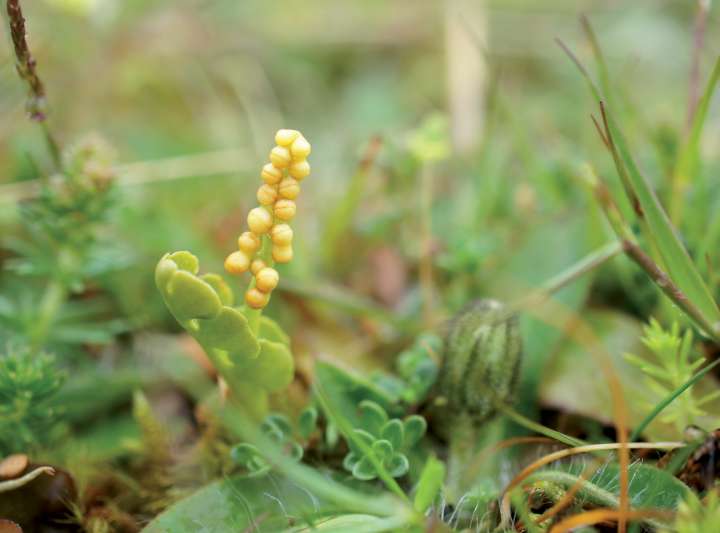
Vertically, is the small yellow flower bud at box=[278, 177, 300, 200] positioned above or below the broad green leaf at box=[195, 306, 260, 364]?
above

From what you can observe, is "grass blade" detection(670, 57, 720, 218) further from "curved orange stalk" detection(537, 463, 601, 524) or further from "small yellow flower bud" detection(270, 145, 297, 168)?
"small yellow flower bud" detection(270, 145, 297, 168)

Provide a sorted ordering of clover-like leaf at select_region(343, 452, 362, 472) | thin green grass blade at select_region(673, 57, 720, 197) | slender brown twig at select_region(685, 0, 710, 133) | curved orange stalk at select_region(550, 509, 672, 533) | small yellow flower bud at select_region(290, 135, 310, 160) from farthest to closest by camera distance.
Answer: slender brown twig at select_region(685, 0, 710, 133)
thin green grass blade at select_region(673, 57, 720, 197)
clover-like leaf at select_region(343, 452, 362, 472)
small yellow flower bud at select_region(290, 135, 310, 160)
curved orange stalk at select_region(550, 509, 672, 533)

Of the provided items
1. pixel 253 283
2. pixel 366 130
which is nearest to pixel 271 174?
pixel 253 283

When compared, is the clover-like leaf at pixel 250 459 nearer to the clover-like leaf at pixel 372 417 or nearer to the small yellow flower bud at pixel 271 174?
the clover-like leaf at pixel 372 417

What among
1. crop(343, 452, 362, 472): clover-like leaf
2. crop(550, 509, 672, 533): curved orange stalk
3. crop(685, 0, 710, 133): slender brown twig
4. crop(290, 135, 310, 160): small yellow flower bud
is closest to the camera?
crop(550, 509, 672, 533): curved orange stalk

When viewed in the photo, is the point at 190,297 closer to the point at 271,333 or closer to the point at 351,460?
the point at 271,333

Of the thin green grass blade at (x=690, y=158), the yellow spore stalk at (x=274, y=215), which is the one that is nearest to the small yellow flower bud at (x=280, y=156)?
the yellow spore stalk at (x=274, y=215)

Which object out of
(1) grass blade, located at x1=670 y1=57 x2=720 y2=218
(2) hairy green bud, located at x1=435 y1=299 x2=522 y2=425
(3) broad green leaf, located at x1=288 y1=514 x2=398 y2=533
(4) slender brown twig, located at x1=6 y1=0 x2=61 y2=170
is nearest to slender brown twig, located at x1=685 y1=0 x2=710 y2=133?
(1) grass blade, located at x1=670 y1=57 x2=720 y2=218

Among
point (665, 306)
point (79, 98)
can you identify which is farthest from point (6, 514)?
point (79, 98)
